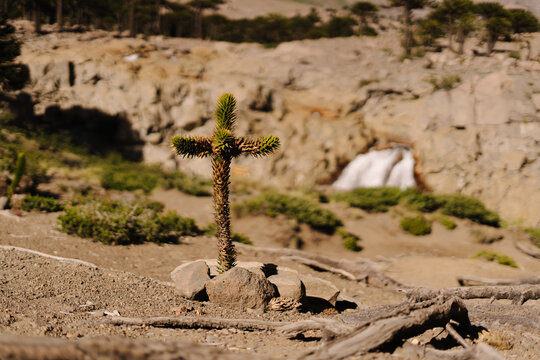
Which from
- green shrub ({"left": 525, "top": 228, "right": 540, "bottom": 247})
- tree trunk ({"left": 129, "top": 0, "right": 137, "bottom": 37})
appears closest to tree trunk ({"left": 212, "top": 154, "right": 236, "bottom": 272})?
green shrub ({"left": 525, "top": 228, "right": 540, "bottom": 247})

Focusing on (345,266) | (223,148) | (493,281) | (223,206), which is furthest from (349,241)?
(223,148)

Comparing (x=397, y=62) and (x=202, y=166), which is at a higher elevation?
(x=397, y=62)

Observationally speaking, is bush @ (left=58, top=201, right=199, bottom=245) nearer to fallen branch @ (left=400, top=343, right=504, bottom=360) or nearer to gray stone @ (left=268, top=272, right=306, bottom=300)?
gray stone @ (left=268, top=272, right=306, bottom=300)

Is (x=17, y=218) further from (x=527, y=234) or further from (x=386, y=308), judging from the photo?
(x=527, y=234)

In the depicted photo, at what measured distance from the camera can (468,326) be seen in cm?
571

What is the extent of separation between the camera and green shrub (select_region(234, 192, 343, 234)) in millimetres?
17141

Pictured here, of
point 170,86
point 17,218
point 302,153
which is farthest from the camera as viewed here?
point 170,86

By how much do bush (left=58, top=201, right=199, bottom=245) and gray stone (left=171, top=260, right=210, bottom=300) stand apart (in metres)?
4.16

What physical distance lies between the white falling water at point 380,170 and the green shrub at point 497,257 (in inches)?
307

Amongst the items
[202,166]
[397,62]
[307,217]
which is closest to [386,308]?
[307,217]

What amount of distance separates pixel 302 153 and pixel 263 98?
4899 mm

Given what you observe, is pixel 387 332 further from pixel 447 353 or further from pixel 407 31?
pixel 407 31

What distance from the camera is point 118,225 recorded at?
36.9ft

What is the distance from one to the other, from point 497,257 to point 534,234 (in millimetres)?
4128
